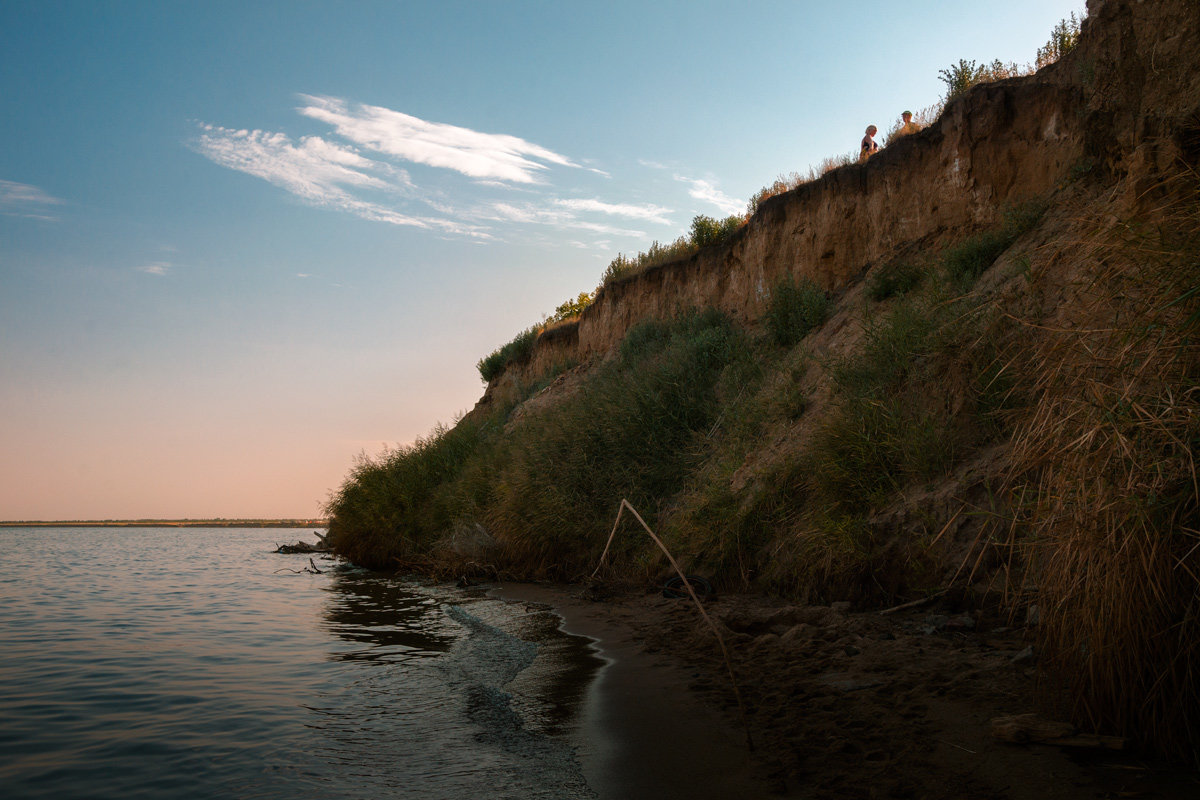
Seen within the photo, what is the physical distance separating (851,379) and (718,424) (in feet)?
9.20

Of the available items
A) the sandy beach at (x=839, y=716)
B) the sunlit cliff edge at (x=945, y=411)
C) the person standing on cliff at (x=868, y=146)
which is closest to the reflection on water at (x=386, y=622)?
the sunlit cliff edge at (x=945, y=411)

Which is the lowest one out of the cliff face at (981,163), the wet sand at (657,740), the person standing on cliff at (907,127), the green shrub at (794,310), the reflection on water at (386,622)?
the reflection on water at (386,622)

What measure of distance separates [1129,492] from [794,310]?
11.1 metres

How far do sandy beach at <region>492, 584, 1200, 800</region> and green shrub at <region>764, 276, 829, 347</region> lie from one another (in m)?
8.20

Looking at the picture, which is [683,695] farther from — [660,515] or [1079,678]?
[660,515]

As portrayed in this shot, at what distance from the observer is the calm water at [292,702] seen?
3186 millimetres

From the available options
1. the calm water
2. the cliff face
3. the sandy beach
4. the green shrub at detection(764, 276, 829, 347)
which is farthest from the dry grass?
the green shrub at detection(764, 276, 829, 347)

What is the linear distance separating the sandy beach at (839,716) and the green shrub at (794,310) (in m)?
8.20

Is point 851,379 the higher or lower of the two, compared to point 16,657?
higher

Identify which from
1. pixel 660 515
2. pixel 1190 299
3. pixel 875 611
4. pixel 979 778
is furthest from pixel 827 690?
pixel 660 515

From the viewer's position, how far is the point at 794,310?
13.4m

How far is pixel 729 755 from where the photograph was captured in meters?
3.19

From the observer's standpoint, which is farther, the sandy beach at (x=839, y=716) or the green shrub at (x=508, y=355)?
the green shrub at (x=508, y=355)

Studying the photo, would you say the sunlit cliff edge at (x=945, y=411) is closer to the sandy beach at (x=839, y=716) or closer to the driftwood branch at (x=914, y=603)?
the driftwood branch at (x=914, y=603)
